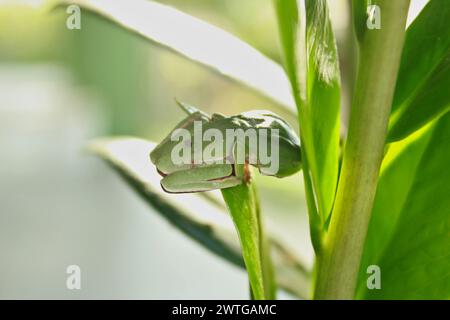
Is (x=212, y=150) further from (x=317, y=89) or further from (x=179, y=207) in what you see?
(x=179, y=207)

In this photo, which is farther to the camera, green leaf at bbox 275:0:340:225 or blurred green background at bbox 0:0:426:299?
blurred green background at bbox 0:0:426:299

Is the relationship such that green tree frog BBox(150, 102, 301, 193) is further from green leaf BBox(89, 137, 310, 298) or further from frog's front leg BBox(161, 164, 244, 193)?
green leaf BBox(89, 137, 310, 298)

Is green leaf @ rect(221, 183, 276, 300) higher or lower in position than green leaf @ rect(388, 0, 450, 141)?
lower

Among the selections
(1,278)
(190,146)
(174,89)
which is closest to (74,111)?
(174,89)

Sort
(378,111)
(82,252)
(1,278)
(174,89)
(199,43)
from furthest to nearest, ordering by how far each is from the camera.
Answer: (174,89)
(82,252)
(1,278)
(199,43)
(378,111)

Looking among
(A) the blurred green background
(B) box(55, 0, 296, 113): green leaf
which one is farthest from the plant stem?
(A) the blurred green background

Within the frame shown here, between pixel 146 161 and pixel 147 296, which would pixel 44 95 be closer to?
pixel 147 296

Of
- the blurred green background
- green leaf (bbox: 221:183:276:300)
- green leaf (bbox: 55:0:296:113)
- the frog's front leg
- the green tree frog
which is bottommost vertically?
green leaf (bbox: 221:183:276:300)
